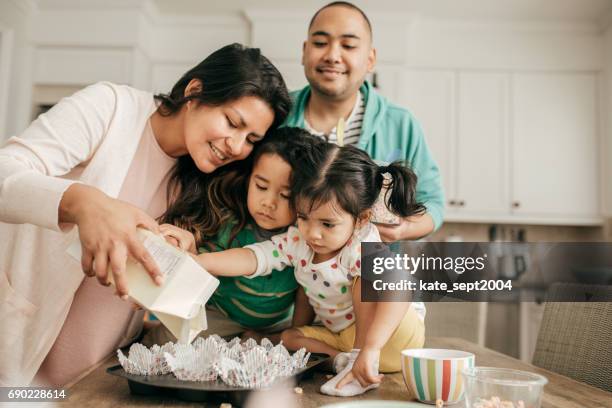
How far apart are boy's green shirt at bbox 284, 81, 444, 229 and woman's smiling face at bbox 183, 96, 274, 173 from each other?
0.33 meters

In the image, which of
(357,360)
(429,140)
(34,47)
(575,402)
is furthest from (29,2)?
(575,402)

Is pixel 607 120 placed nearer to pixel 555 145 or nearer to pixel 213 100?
pixel 555 145

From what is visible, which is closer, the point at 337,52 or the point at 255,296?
the point at 255,296

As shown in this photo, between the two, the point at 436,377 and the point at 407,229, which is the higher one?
the point at 407,229

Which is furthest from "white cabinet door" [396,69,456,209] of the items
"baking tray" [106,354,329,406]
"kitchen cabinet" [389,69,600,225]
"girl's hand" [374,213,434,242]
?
"baking tray" [106,354,329,406]

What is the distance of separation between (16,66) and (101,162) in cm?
249

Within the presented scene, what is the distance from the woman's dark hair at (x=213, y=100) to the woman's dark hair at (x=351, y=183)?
0.16 m

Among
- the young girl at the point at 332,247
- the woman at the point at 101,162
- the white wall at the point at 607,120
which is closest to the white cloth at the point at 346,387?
the young girl at the point at 332,247

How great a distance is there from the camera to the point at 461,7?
3137mm

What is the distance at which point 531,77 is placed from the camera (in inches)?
131

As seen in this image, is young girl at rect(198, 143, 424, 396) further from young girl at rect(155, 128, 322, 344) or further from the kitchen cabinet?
the kitchen cabinet

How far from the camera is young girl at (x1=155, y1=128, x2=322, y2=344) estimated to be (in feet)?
3.28

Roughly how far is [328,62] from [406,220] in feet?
1.64

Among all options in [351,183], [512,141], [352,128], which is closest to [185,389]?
[351,183]
